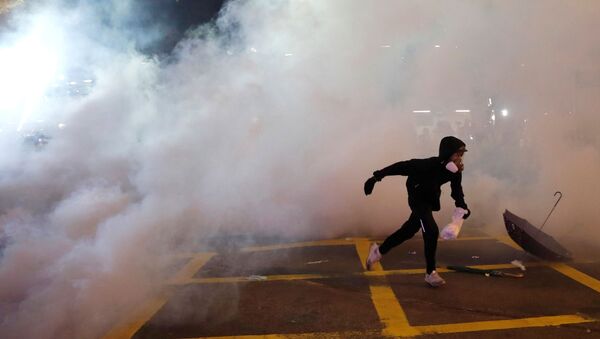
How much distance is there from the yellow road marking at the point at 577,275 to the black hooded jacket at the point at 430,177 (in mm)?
1184

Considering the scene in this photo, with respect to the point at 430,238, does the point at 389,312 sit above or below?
below

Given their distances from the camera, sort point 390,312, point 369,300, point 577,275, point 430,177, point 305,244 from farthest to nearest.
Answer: point 305,244, point 577,275, point 430,177, point 369,300, point 390,312

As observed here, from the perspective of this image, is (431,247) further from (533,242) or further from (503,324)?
(533,242)

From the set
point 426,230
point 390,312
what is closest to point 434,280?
A: point 426,230

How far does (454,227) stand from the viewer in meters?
3.90

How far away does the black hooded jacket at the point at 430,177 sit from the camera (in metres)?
3.96

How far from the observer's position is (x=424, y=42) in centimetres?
729

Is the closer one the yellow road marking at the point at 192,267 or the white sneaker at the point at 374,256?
the white sneaker at the point at 374,256

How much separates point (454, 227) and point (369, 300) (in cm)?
94

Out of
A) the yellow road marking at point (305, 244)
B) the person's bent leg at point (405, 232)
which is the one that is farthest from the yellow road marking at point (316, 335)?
the yellow road marking at point (305, 244)

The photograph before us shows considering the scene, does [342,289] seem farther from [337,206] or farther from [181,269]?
[337,206]

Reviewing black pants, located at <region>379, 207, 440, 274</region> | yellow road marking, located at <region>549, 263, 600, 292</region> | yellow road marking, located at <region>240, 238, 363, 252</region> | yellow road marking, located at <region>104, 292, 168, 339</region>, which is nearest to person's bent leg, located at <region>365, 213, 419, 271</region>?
black pants, located at <region>379, 207, 440, 274</region>

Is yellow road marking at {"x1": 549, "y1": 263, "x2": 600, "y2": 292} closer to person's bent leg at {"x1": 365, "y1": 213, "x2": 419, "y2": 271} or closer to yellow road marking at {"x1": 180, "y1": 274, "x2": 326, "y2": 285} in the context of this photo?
person's bent leg at {"x1": 365, "y1": 213, "x2": 419, "y2": 271}

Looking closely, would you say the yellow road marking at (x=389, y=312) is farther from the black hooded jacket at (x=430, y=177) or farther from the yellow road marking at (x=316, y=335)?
the black hooded jacket at (x=430, y=177)
